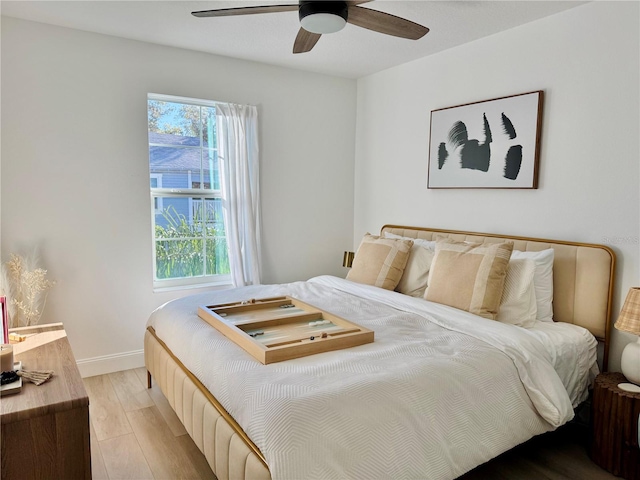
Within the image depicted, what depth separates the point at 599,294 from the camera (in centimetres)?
255

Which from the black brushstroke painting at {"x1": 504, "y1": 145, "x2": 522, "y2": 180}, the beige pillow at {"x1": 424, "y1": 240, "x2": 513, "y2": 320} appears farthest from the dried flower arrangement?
the black brushstroke painting at {"x1": 504, "y1": 145, "x2": 522, "y2": 180}

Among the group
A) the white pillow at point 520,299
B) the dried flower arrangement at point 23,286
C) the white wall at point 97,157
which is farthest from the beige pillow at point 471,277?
the dried flower arrangement at point 23,286

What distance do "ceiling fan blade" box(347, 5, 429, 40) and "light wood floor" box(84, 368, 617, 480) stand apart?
231 centimetres

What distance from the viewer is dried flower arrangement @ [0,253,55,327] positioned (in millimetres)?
2955

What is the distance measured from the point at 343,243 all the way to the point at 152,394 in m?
2.35

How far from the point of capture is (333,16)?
2041mm

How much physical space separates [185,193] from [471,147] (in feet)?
7.81

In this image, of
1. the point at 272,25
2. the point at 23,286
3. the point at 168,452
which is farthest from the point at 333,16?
the point at 23,286

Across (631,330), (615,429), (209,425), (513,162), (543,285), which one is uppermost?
(513,162)

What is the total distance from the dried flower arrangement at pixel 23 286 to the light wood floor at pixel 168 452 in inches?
30.5

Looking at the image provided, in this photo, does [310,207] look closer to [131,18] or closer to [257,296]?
[257,296]

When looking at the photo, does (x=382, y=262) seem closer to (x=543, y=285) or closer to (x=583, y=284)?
(x=543, y=285)

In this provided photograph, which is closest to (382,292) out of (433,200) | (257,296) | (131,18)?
(257,296)

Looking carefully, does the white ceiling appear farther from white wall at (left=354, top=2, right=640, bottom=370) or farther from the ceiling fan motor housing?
the ceiling fan motor housing
